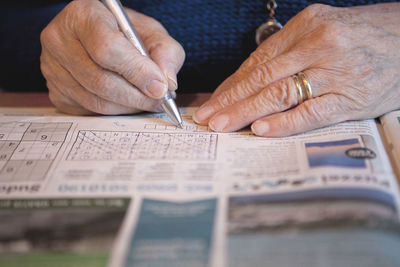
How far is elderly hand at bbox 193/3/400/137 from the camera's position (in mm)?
638

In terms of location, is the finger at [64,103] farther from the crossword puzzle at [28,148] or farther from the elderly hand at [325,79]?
the elderly hand at [325,79]

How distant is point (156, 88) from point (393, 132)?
0.41 meters

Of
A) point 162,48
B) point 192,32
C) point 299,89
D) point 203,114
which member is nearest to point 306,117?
point 299,89

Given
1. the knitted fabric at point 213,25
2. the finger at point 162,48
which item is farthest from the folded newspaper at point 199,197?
the knitted fabric at point 213,25

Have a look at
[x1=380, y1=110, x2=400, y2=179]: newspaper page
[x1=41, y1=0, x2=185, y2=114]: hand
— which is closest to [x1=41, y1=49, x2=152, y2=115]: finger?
[x1=41, y1=0, x2=185, y2=114]: hand

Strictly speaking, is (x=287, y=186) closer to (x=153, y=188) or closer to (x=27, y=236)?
(x=153, y=188)

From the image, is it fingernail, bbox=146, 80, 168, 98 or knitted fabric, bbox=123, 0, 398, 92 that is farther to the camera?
knitted fabric, bbox=123, 0, 398, 92

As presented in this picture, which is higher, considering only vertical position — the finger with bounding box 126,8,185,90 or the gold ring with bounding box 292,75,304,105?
the finger with bounding box 126,8,185,90

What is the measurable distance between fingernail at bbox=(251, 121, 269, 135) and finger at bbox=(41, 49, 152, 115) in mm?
245

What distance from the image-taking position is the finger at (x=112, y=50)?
2.05ft

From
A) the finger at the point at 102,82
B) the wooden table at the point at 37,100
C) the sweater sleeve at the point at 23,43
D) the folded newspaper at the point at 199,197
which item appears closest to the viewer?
the folded newspaper at the point at 199,197

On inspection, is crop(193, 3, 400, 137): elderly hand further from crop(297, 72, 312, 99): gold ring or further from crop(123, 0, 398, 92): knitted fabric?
crop(123, 0, 398, 92): knitted fabric

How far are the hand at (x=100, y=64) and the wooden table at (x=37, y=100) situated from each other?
11 centimetres

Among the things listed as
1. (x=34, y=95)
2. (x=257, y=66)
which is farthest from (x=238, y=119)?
Answer: (x=34, y=95)
